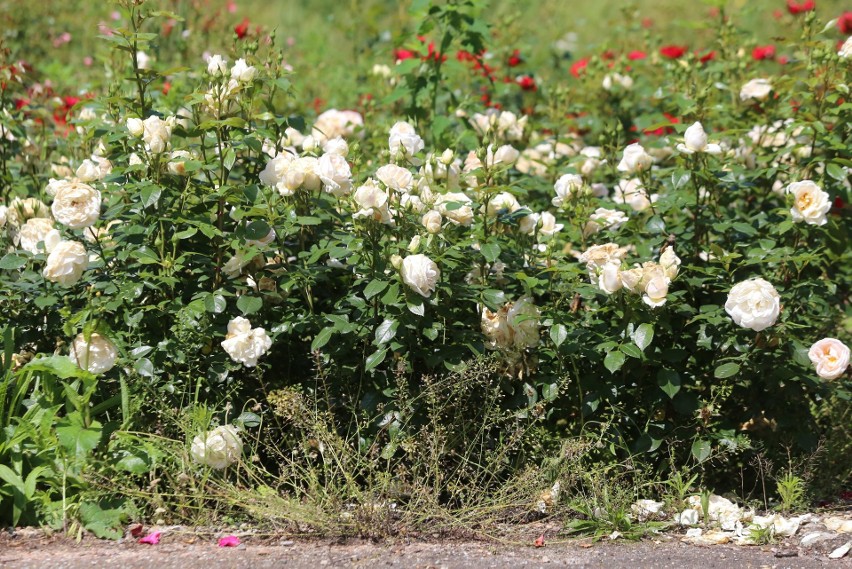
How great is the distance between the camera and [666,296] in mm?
2859

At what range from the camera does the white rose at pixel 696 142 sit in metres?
3.02

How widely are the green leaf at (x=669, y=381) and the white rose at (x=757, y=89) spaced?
1399mm

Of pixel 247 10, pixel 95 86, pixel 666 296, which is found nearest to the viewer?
pixel 666 296

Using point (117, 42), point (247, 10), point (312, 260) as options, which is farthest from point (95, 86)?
point (247, 10)

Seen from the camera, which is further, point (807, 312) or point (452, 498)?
point (807, 312)

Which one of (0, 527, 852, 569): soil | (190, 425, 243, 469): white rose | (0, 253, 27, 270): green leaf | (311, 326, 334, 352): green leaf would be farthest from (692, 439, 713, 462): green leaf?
(0, 253, 27, 270): green leaf

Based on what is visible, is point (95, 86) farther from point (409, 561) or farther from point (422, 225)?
point (409, 561)

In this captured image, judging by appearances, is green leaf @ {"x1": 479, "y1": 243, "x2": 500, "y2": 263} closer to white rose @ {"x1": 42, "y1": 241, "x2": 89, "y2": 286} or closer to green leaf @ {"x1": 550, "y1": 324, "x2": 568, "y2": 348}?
green leaf @ {"x1": 550, "y1": 324, "x2": 568, "y2": 348}

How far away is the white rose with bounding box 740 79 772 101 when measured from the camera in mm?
3799

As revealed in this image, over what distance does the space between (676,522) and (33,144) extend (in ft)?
9.56

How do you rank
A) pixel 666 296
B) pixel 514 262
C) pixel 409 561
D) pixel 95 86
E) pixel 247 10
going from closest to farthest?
pixel 409 561 < pixel 666 296 < pixel 514 262 < pixel 95 86 < pixel 247 10

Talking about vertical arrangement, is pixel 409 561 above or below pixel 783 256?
below

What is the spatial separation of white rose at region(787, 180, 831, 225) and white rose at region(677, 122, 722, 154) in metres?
0.28

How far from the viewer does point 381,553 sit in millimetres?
2592
